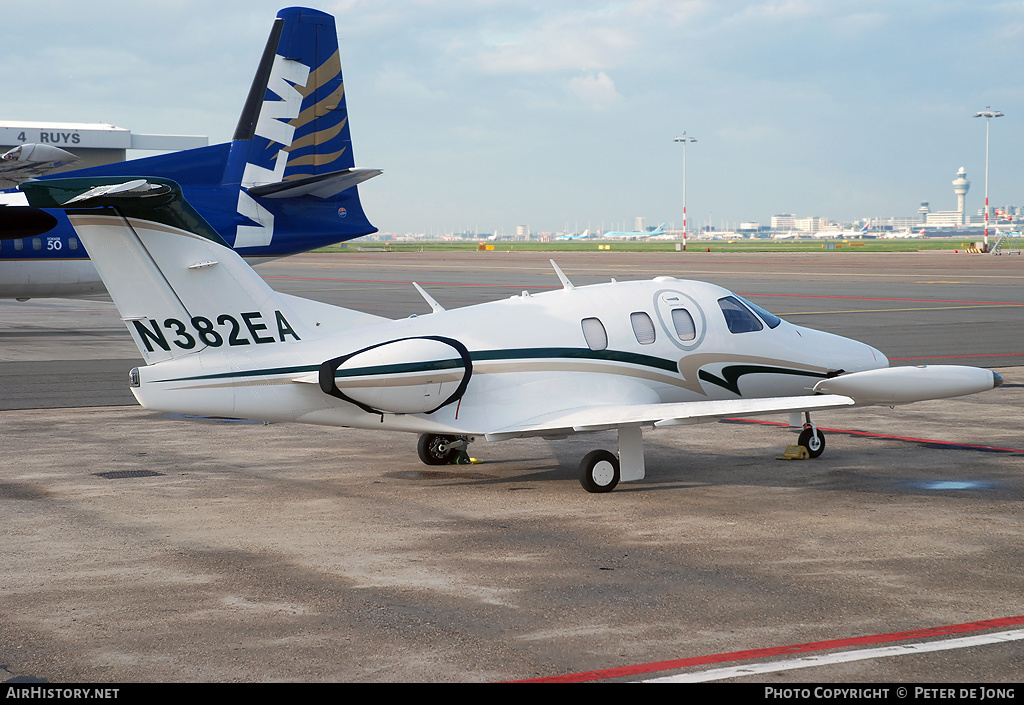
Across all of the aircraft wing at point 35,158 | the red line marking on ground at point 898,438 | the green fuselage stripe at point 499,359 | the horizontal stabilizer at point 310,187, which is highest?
the aircraft wing at point 35,158

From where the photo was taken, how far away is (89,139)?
299 feet

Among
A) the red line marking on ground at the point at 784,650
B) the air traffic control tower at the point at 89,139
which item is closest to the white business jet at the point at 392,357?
the red line marking on ground at the point at 784,650

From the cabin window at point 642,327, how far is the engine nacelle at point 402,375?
8.21 ft

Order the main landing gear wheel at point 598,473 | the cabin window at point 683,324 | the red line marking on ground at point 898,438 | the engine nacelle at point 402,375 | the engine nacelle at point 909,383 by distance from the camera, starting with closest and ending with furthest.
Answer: the engine nacelle at point 402,375 → the engine nacelle at point 909,383 → the main landing gear wheel at point 598,473 → the cabin window at point 683,324 → the red line marking on ground at point 898,438

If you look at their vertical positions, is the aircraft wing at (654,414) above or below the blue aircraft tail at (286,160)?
below

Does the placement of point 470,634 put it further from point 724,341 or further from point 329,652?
point 724,341

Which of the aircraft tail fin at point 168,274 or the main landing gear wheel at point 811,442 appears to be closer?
the aircraft tail fin at point 168,274

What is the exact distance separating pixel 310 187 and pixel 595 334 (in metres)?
16.3

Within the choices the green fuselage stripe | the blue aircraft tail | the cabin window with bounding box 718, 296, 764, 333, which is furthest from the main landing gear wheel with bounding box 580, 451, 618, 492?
the blue aircraft tail

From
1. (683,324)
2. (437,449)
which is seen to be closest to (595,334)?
(683,324)

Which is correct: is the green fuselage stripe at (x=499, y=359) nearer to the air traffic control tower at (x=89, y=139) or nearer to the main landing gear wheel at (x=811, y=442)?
Result: the main landing gear wheel at (x=811, y=442)

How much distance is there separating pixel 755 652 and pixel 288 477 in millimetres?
8184

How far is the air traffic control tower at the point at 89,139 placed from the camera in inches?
3538

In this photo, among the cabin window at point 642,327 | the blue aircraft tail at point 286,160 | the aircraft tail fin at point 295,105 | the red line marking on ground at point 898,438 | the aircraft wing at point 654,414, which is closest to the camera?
the aircraft wing at point 654,414
